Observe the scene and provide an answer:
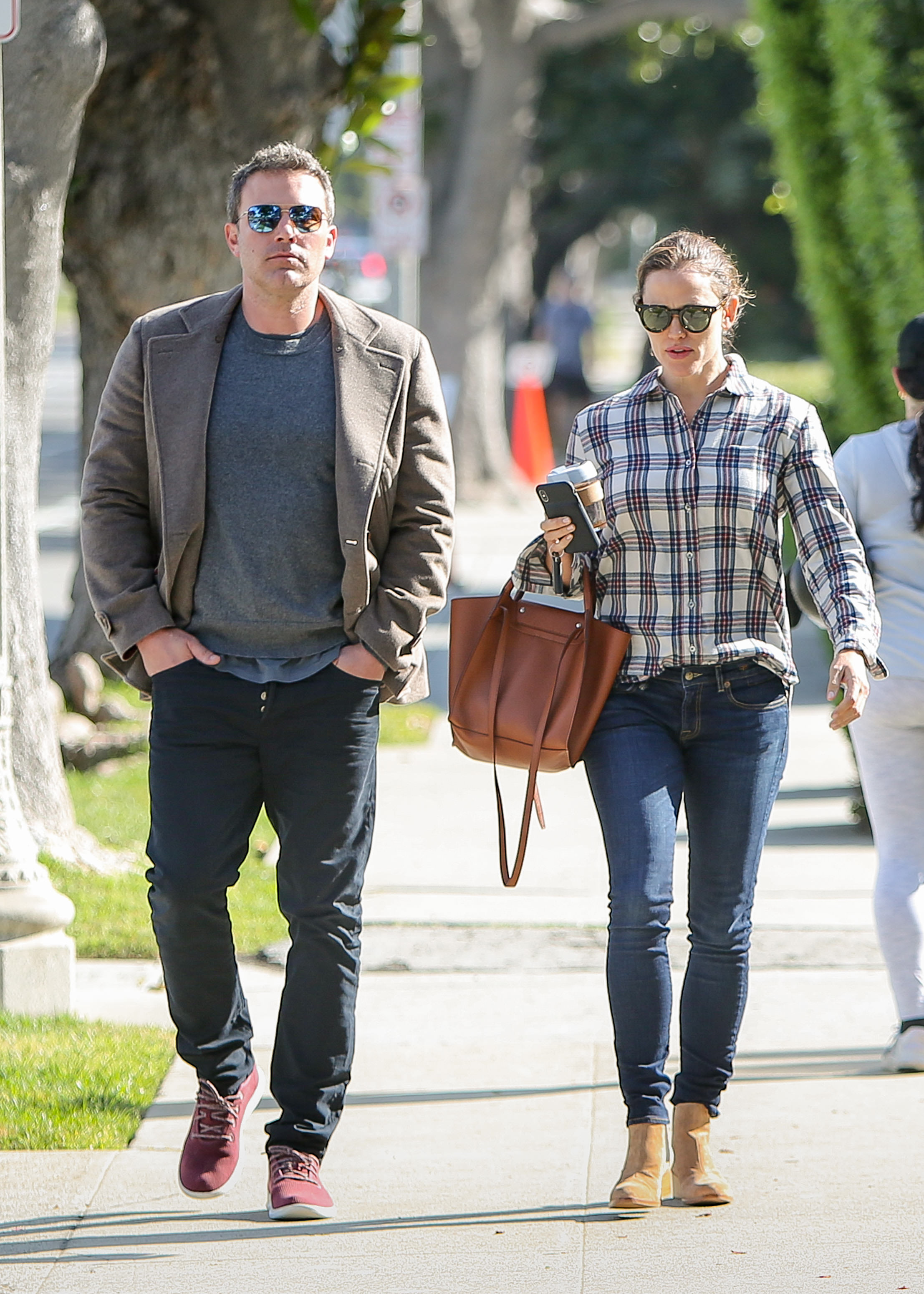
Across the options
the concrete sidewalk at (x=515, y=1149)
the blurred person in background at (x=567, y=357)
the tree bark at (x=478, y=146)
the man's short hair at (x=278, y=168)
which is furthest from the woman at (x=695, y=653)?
the blurred person in background at (x=567, y=357)

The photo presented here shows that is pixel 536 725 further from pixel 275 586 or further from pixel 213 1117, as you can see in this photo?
pixel 213 1117

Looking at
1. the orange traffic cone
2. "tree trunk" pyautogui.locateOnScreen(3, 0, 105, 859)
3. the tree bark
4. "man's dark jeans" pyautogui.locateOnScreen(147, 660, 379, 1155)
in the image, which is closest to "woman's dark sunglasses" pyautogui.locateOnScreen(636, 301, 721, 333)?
"man's dark jeans" pyautogui.locateOnScreen(147, 660, 379, 1155)

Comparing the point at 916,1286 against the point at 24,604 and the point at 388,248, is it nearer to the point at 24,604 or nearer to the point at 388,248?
the point at 24,604

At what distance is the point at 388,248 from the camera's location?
12.7 metres

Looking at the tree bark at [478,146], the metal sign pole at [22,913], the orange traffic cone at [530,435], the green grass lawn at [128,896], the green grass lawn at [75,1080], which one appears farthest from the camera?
the orange traffic cone at [530,435]

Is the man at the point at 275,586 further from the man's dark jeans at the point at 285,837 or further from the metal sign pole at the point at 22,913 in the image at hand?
the metal sign pole at the point at 22,913

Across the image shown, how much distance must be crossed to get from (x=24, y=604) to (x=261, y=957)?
144cm

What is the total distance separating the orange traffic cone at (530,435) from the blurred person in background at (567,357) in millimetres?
315

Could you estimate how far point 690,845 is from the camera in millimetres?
3936

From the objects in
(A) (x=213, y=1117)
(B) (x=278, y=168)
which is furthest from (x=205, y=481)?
(A) (x=213, y=1117)

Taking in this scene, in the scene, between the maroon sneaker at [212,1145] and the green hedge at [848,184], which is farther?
the green hedge at [848,184]

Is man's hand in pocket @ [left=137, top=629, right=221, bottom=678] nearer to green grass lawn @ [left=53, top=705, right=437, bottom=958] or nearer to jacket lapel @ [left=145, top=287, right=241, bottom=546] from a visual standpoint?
jacket lapel @ [left=145, top=287, right=241, bottom=546]

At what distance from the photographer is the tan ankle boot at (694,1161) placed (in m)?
3.85

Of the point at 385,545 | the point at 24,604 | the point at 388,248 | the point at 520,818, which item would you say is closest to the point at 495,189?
the point at 388,248
